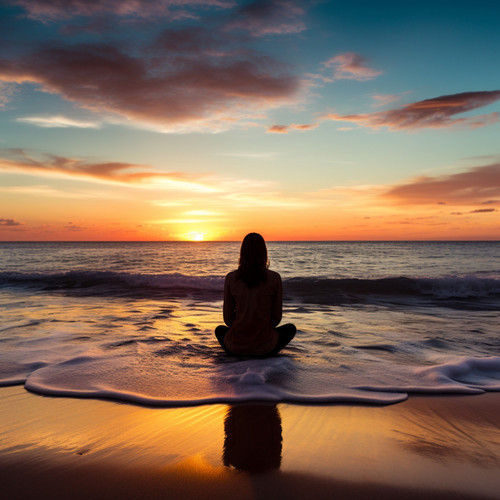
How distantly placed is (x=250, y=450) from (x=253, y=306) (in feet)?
7.88

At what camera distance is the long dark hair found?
4.77m

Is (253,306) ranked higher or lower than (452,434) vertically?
higher

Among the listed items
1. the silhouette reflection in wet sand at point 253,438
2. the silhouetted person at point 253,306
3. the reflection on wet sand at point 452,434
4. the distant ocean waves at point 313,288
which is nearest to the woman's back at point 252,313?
the silhouetted person at point 253,306

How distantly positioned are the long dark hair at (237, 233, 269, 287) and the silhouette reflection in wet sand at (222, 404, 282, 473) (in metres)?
1.77

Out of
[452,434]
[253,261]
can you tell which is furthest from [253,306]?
[452,434]

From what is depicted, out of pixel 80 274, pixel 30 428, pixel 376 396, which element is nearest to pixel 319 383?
pixel 376 396

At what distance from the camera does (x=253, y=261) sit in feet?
15.7

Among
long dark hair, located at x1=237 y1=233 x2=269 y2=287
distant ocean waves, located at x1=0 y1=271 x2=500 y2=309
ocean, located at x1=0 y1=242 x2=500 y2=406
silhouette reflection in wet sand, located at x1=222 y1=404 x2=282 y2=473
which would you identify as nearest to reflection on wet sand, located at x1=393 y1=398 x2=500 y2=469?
ocean, located at x1=0 y1=242 x2=500 y2=406

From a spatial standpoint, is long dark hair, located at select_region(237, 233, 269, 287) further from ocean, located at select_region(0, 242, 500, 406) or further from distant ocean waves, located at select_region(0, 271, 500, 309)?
distant ocean waves, located at select_region(0, 271, 500, 309)

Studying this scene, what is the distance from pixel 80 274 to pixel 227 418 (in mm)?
18476

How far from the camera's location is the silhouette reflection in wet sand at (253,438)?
2.43 m

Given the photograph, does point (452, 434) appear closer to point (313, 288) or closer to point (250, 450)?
point (250, 450)

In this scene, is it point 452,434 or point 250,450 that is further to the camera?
point 452,434

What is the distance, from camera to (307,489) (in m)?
2.15
